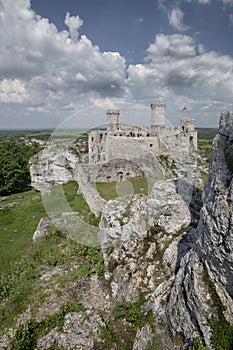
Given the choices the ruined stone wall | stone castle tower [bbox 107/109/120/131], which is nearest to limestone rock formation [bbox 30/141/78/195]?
stone castle tower [bbox 107/109/120/131]

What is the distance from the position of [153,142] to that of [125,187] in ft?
25.9

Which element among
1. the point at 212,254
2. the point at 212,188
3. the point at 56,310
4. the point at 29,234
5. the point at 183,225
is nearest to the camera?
the point at 212,254

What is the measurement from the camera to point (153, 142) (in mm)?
25578

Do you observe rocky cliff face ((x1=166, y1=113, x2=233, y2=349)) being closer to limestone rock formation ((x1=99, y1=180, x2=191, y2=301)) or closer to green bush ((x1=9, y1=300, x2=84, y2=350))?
limestone rock formation ((x1=99, y1=180, x2=191, y2=301))

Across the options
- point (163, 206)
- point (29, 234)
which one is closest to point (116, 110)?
point (29, 234)

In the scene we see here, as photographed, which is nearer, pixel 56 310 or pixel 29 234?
pixel 56 310

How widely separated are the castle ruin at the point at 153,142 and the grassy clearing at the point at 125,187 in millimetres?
3118

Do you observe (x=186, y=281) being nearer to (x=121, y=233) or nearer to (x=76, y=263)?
(x=121, y=233)

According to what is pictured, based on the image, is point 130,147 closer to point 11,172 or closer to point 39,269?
point 39,269

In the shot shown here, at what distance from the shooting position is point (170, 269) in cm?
905

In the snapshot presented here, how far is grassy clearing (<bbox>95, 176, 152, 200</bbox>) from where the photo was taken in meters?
18.0

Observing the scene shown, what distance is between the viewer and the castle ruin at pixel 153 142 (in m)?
24.9

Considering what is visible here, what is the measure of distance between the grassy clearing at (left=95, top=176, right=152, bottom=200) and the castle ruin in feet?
10.2

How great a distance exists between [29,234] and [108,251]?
8.65 m
